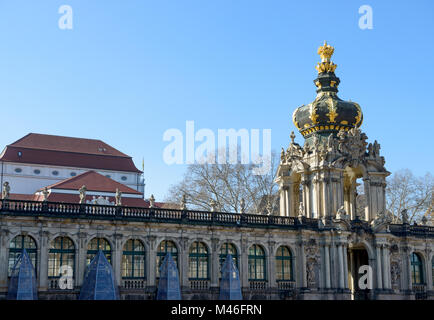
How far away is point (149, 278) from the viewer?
35.6 metres

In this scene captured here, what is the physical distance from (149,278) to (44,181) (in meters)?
53.6

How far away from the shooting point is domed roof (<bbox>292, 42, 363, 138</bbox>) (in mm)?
44344

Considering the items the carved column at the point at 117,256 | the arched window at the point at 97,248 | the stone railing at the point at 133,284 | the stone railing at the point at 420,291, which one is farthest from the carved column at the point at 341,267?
the arched window at the point at 97,248

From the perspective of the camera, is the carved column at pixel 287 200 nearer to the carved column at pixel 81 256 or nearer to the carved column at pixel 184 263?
the carved column at pixel 184 263

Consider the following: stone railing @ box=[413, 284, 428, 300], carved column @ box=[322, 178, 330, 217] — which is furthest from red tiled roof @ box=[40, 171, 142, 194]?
stone railing @ box=[413, 284, 428, 300]

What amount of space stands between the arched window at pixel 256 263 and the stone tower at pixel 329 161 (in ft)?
12.7

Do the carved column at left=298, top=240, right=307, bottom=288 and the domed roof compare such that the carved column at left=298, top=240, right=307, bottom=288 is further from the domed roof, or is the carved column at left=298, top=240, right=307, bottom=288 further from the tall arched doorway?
the domed roof

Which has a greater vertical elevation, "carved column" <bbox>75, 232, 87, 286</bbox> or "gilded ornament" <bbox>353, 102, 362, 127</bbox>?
"gilded ornament" <bbox>353, 102, 362, 127</bbox>

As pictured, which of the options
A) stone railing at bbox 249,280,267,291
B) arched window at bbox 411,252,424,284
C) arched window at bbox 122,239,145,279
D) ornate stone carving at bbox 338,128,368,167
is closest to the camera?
arched window at bbox 122,239,145,279

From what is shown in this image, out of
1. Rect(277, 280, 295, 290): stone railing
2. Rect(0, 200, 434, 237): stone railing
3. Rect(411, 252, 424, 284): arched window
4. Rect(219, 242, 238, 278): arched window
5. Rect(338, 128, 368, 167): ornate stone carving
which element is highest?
Rect(338, 128, 368, 167): ornate stone carving

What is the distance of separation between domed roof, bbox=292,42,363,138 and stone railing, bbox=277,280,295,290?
11.1 metres

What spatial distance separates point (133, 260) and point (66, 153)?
5468 centimetres
